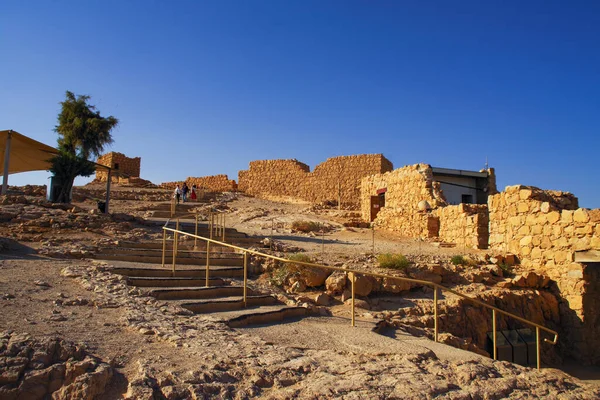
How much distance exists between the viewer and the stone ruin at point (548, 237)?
1087 cm

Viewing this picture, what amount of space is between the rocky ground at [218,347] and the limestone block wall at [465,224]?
4.89 metres

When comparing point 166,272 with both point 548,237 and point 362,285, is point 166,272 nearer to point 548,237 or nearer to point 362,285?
point 362,285

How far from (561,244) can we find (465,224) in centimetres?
452

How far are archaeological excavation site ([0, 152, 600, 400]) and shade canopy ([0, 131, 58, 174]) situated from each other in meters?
1.89

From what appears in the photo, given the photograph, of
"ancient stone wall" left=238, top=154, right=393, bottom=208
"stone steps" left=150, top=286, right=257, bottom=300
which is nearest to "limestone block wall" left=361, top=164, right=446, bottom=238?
"ancient stone wall" left=238, top=154, right=393, bottom=208

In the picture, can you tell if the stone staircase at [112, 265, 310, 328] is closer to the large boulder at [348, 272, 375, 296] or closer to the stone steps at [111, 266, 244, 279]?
the stone steps at [111, 266, 244, 279]

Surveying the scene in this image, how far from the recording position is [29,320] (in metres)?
4.99

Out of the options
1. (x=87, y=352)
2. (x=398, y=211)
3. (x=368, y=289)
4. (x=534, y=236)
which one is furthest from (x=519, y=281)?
(x=87, y=352)

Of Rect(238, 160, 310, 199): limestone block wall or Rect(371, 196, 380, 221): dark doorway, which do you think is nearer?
Rect(371, 196, 380, 221): dark doorway

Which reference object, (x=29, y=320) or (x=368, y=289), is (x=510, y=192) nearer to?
(x=368, y=289)

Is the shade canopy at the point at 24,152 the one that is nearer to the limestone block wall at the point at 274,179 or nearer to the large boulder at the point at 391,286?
the large boulder at the point at 391,286

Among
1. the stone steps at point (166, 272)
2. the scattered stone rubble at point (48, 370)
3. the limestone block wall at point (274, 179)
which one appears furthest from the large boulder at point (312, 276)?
the limestone block wall at point (274, 179)

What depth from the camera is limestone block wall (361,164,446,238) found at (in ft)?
60.8

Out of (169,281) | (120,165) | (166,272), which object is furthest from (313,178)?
(169,281)
